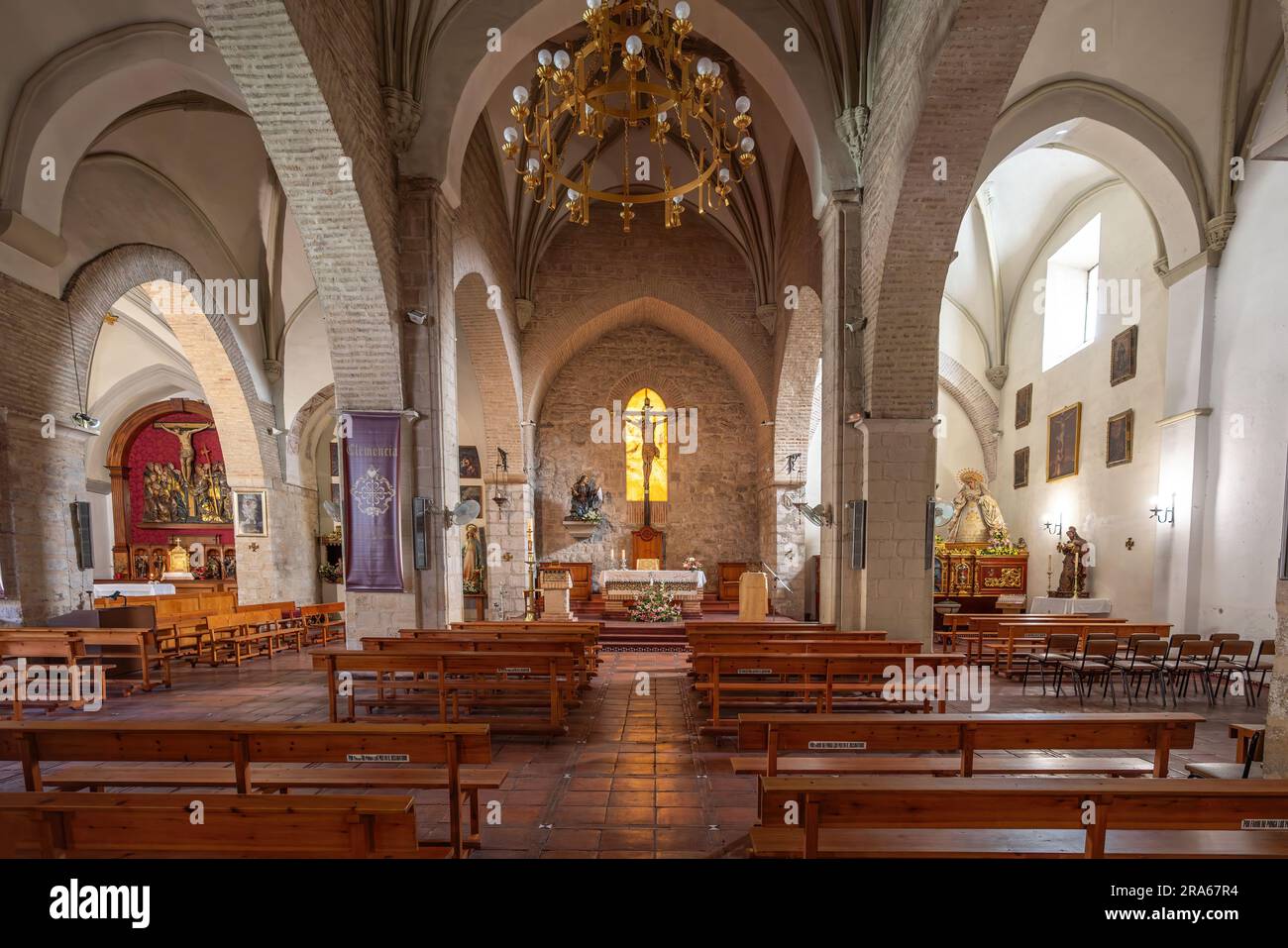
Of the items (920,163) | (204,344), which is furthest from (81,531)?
(920,163)

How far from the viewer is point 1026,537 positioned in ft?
48.9

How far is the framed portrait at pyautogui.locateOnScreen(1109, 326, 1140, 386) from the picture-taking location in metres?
11.2

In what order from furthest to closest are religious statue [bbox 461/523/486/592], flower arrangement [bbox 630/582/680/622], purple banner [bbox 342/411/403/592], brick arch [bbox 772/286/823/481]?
religious statue [bbox 461/523/486/592] → brick arch [bbox 772/286/823/481] → flower arrangement [bbox 630/582/680/622] → purple banner [bbox 342/411/403/592]

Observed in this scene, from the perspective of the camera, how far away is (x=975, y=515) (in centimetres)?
1424

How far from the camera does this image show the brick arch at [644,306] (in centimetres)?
1534

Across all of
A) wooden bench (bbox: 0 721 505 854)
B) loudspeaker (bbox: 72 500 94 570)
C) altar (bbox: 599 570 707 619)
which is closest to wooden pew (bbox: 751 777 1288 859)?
wooden bench (bbox: 0 721 505 854)

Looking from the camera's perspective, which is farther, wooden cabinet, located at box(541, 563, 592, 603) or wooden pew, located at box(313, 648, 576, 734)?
wooden cabinet, located at box(541, 563, 592, 603)

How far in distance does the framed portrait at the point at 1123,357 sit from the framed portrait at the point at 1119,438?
685mm

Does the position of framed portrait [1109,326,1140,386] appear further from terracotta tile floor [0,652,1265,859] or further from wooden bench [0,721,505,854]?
wooden bench [0,721,505,854]

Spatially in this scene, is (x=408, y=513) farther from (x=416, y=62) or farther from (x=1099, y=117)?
(x=1099, y=117)

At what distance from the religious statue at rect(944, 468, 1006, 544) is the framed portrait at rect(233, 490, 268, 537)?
1538 cm

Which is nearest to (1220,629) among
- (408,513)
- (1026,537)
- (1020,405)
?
(1026,537)

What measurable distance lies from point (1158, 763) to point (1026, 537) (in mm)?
13108

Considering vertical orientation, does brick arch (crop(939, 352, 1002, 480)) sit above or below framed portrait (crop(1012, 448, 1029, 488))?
above
